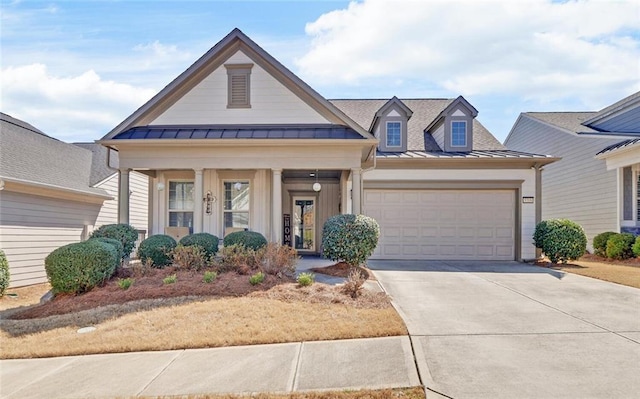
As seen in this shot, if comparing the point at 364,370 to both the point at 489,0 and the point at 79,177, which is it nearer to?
the point at 489,0

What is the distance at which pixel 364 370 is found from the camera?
467 cm

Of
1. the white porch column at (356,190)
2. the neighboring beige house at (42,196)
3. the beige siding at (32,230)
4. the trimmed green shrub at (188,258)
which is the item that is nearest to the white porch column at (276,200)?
the white porch column at (356,190)

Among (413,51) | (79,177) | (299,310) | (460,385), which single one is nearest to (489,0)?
(413,51)

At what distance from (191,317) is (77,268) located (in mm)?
3474

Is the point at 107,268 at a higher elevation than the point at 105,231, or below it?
below

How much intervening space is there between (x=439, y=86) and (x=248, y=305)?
14839 mm

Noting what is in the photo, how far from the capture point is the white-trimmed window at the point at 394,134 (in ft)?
49.3

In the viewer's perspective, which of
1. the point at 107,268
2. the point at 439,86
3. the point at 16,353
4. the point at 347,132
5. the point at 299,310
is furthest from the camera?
the point at 439,86

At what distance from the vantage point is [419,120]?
675 inches

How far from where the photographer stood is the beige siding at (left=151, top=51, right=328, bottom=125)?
12305mm

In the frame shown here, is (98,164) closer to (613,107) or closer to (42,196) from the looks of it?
(42,196)

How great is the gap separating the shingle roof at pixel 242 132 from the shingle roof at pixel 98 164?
402 centimetres

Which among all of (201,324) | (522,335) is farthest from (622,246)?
(201,324)

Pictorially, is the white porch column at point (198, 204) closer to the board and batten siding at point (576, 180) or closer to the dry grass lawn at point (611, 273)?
the dry grass lawn at point (611, 273)
